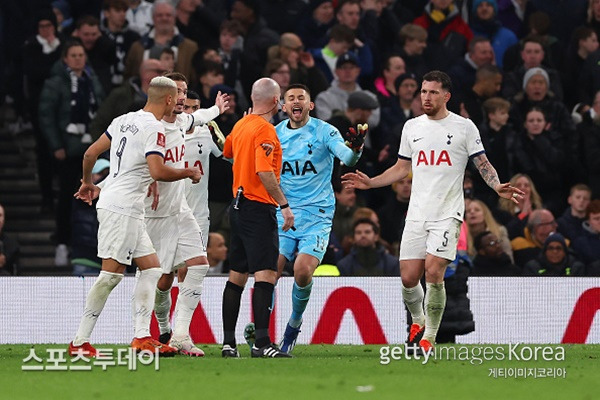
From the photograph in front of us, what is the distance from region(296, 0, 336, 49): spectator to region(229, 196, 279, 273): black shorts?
9.05 m

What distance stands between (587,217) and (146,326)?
8.35 metres

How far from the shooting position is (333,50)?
21.0 metres

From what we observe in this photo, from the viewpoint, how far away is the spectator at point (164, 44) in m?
20.0

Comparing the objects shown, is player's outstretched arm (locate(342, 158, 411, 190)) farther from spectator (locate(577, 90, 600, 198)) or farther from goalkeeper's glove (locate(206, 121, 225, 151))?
spectator (locate(577, 90, 600, 198))

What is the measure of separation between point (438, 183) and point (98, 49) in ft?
26.6

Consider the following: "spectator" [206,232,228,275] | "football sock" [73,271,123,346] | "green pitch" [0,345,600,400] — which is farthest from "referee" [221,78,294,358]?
"spectator" [206,232,228,275]

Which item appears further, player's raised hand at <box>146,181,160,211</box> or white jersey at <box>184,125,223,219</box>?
white jersey at <box>184,125,223,219</box>

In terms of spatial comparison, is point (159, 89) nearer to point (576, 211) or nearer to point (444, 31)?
point (576, 211)

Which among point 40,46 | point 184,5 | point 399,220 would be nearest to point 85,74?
point 40,46

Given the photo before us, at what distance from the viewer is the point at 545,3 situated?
75.4ft

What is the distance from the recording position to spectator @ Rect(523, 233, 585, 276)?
720 inches

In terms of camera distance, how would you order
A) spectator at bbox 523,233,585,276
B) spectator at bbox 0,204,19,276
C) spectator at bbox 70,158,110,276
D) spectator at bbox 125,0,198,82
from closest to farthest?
spectator at bbox 0,204,19,276 → spectator at bbox 523,233,585,276 → spectator at bbox 70,158,110,276 → spectator at bbox 125,0,198,82

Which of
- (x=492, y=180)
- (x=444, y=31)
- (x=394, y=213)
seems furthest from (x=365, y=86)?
(x=492, y=180)

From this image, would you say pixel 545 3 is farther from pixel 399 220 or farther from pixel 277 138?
pixel 277 138
